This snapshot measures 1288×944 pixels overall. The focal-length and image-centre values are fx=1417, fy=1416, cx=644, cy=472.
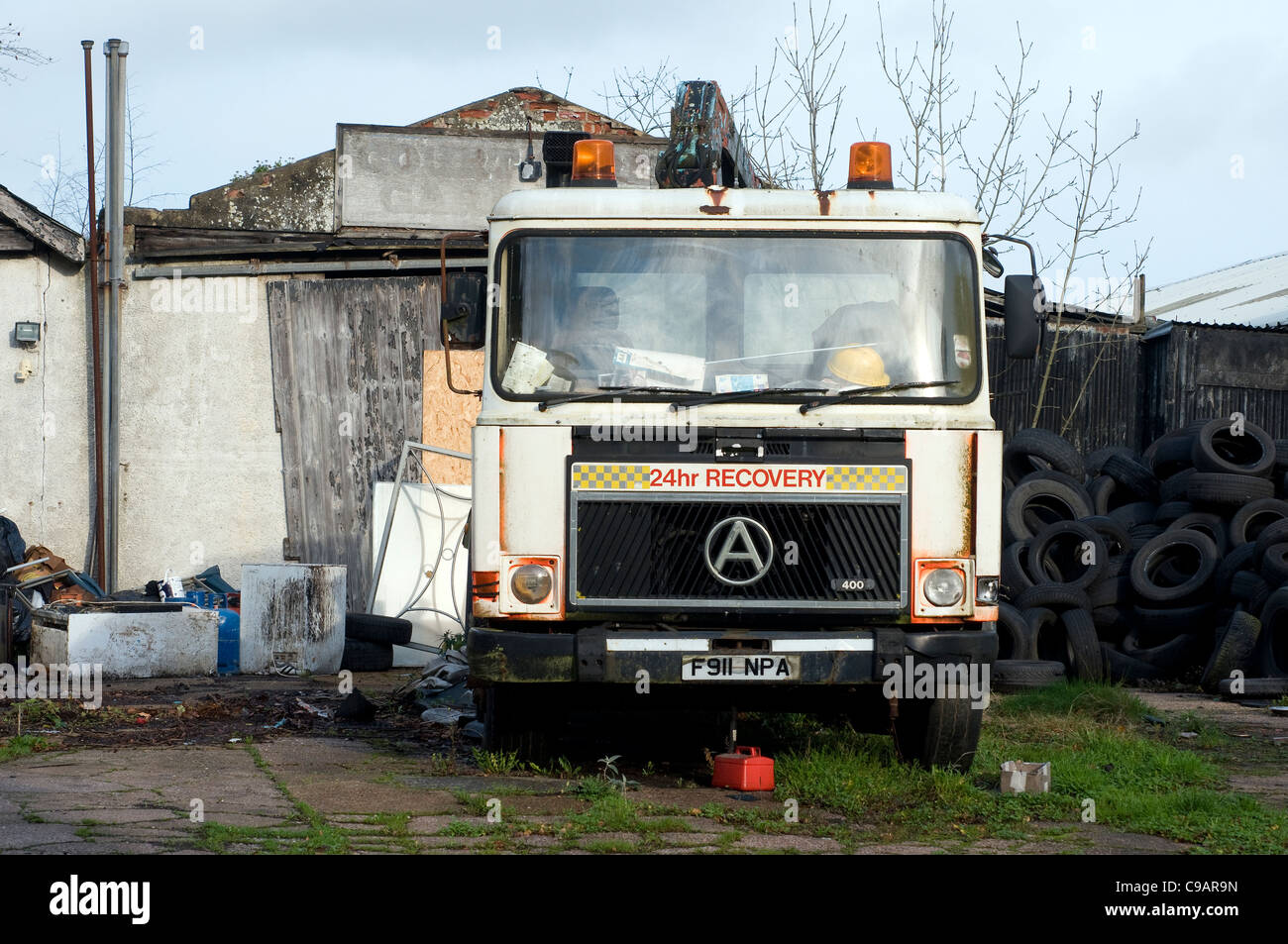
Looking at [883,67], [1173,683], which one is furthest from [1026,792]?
[883,67]

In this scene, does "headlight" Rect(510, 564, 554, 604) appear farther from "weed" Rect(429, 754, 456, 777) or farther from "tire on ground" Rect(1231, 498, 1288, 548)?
"tire on ground" Rect(1231, 498, 1288, 548)

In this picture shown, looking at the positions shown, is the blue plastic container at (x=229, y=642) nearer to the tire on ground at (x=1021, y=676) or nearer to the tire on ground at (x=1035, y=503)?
the tire on ground at (x=1021, y=676)

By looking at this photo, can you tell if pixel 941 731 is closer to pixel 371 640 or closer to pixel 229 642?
pixel 371 640

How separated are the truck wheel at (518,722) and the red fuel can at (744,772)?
2.91 feet

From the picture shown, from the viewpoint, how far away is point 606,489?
5.99m

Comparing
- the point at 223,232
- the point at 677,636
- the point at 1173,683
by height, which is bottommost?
the point at 1173,683

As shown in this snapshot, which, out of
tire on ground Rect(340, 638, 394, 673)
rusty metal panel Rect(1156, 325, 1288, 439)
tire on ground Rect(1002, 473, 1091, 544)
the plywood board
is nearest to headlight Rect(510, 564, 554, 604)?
tire on ground Rect(340, 638, 394, 673)

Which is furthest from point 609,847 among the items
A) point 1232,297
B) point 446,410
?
point 1232,297

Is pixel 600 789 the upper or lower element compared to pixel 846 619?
lower

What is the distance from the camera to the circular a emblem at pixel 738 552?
5957mm

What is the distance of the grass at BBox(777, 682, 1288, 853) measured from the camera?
212 inches

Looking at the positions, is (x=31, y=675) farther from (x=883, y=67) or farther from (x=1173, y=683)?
(x=883, y=67)

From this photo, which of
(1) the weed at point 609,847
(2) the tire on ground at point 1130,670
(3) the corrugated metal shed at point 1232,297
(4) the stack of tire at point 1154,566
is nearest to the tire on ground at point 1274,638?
(4) the stack of tire at point 1154,566
